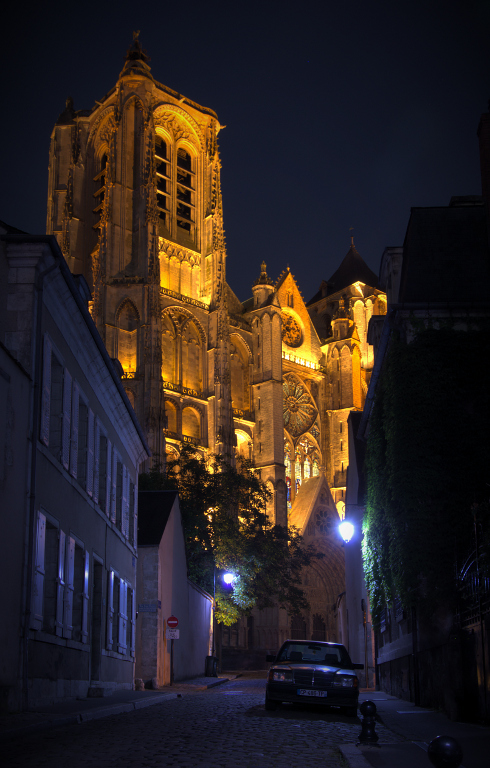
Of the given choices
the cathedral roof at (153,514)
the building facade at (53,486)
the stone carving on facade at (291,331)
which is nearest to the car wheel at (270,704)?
the building facade at (53,486)

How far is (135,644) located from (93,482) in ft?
25.2

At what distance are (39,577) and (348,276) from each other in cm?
8224

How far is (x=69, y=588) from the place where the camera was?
14.2m

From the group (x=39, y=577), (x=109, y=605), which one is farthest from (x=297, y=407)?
(x=39, y=577)

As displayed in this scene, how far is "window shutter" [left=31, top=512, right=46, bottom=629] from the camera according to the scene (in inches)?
476

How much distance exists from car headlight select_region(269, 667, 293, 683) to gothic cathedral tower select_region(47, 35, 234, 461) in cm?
3750

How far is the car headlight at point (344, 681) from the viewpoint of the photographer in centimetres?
1285

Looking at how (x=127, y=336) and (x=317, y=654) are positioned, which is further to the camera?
(x=127, y=336)

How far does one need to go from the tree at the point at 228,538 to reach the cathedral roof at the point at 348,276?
50.7m

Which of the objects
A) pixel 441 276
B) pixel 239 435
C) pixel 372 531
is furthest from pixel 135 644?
pixel 239 435

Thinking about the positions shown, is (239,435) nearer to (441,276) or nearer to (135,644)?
(135,644)

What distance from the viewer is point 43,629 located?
12.9m

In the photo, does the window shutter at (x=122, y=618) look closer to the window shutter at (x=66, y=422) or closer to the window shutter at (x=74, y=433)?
the window shutter at (x=74, y=433)

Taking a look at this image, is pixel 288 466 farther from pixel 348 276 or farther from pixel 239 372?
pixel 348 276
